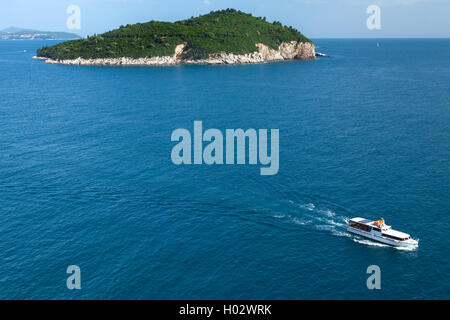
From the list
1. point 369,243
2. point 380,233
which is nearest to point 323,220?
point 369,243

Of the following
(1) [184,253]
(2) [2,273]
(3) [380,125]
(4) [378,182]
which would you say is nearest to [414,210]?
(4) [378,182]

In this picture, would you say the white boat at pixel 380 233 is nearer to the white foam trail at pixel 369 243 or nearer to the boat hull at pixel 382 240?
the boat hull at pixel 382 240

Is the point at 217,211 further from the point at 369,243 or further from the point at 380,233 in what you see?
the point at 380,233

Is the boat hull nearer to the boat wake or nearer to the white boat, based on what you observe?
the white boat

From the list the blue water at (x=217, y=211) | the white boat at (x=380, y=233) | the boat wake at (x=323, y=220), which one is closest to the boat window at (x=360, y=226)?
the white boat at (x=380, y=233)

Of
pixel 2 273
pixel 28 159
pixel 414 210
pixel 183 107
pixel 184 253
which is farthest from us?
pixel 183 107

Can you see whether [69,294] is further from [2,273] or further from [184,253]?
[184,253]

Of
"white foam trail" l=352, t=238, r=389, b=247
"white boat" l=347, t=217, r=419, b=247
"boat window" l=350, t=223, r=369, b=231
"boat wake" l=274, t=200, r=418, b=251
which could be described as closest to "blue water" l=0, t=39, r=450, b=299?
"boat wake" l=274, t=200, r=418, b=251
